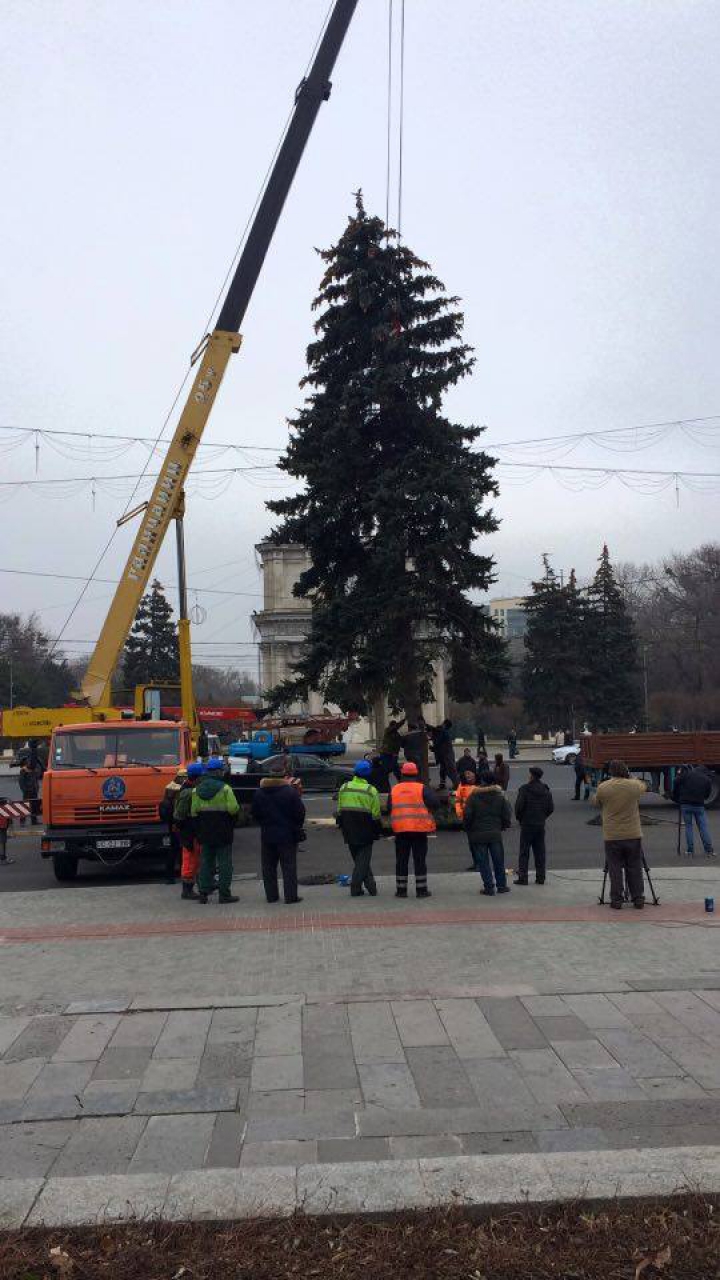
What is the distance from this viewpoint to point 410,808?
38.2 ft

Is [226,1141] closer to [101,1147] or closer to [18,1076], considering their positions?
[101,1147]

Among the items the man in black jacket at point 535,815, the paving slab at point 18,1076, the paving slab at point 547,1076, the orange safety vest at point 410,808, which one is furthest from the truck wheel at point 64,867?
the paving slab at point 547,1076

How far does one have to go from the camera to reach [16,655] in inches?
3123

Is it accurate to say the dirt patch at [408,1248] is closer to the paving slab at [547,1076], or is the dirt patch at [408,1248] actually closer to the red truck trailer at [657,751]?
the paving slab at [547,1076]

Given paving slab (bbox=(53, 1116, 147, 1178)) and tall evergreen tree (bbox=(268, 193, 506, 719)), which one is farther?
tall evergreen tree (bbox=(268, 193, 506, 719))

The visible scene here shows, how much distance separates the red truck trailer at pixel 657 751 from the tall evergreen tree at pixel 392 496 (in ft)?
8.95

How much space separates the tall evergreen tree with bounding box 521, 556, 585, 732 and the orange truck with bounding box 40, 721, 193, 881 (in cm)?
4535

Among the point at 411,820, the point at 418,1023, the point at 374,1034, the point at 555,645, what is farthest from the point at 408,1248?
the point at 555,645

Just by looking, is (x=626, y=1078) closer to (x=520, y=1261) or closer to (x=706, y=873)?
(x=520, y=1261)

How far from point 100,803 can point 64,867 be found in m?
1.26

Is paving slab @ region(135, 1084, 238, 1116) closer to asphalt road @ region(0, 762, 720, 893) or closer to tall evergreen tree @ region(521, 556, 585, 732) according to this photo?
asphalt road @ region(0, 762, 720, 893)

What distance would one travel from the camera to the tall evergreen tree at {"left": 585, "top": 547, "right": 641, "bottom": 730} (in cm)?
5909

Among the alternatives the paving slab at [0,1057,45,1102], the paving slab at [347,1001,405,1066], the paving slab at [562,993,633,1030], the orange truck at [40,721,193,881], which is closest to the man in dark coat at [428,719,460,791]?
the orange truck at [40,721,193,881]

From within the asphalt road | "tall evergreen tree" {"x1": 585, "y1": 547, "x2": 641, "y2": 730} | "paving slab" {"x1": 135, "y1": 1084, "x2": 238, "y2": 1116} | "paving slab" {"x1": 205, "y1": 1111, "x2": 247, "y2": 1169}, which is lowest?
the asphalt road
